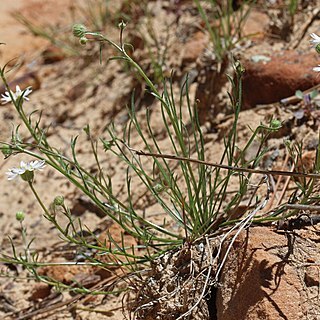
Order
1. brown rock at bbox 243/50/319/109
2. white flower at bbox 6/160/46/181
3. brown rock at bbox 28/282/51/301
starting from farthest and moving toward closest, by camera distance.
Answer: brown rock at bbox 243/50/319/109, brown rock at bbox 28/282/51/301, white flower at bbox 6/160/46/181

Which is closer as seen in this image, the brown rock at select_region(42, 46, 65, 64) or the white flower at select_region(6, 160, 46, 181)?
the white flower at select_region(6, 160, 46, 181)

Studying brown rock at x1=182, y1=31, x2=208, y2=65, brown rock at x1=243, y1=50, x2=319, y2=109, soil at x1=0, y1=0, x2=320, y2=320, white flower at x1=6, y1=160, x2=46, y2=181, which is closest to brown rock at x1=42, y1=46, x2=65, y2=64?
soil at x1=0, y1=0, x2=320, y2=320

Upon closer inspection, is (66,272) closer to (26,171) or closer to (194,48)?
(26,171)

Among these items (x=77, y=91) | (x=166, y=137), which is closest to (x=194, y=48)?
(x=166, y=137)

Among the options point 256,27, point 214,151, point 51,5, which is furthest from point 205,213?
point 51,5

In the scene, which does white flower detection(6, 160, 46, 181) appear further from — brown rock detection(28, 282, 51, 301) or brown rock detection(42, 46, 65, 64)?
brown rock detection(42, 46, 65, 64)

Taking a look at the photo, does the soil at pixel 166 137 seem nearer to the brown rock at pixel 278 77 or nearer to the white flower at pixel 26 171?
the brown rock at pixel 278 77

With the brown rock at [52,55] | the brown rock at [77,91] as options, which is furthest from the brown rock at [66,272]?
the brown rock at [52,55]

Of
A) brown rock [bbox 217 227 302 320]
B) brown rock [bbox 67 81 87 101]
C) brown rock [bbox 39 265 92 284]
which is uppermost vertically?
brown rock [bbox 217 227 302 320]

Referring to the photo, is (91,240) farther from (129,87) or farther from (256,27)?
(256,27)
